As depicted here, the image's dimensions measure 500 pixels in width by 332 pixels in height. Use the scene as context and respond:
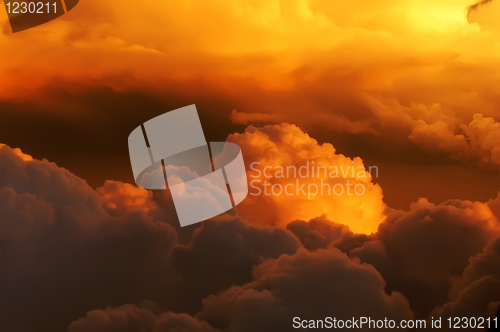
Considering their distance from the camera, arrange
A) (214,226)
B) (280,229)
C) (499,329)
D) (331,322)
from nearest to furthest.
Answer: (499,329) → (331,322) → (280,229) → (214,226)

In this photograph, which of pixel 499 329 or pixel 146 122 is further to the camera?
pixel 146 122

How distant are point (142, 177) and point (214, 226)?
12825 mm

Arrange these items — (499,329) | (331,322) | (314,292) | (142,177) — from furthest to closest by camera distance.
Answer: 1. (314,292)
2. (142,177)
3. (331,322)
4. (499,329)

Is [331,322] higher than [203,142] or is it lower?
lower

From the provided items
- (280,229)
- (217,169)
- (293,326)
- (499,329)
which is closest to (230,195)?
(217,169)

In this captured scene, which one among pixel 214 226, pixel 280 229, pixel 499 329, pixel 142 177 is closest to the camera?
pixel 499 329

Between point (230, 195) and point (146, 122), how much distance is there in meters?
8.02

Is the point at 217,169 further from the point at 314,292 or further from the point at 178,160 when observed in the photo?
the point at 314,292

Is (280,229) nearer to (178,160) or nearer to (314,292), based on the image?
(314,292)

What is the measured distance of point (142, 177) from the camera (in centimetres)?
3550

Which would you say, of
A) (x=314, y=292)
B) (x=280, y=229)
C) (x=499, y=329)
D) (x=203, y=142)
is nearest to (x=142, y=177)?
(x=203, y=142)

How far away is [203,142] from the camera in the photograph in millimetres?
35594

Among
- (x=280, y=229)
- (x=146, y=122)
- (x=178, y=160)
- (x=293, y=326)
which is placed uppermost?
(x=146, y=122)

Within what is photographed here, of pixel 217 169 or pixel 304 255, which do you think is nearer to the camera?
pixel 217 169
